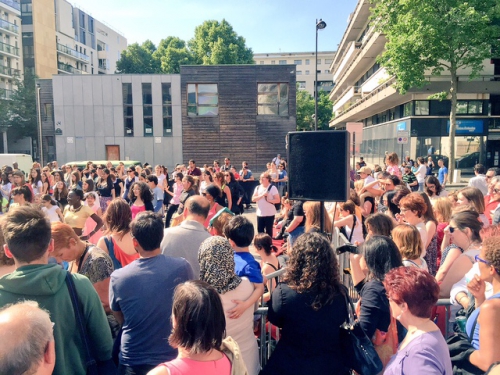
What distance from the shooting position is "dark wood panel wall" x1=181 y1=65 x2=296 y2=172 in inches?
1085

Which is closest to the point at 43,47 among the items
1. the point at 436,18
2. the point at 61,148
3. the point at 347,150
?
the point at 61,148

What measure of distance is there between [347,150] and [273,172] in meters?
10.1

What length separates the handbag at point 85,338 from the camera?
7.47 feet

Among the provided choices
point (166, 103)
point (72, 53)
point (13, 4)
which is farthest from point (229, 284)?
point (72, 53)

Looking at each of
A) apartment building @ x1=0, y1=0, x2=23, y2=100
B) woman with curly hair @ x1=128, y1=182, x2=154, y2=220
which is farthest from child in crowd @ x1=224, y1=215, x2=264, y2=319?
apartment building @ x1=0, y1=0, x2=23, y2=100

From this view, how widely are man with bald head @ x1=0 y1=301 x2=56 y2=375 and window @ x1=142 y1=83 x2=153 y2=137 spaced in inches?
1195

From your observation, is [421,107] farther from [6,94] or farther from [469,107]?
[6,94]

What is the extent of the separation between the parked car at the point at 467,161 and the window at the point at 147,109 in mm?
21786

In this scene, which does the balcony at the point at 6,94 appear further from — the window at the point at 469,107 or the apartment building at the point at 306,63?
the apartment building at the point at 306,63

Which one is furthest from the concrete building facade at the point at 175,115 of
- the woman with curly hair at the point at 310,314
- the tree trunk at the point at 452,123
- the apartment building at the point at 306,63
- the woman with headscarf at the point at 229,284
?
the apartment building at the point at 306,63

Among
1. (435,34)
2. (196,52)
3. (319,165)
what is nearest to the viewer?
(319,165)

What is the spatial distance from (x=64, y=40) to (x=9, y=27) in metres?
9.91

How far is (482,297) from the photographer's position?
2.70 metres

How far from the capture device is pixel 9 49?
48.5m
